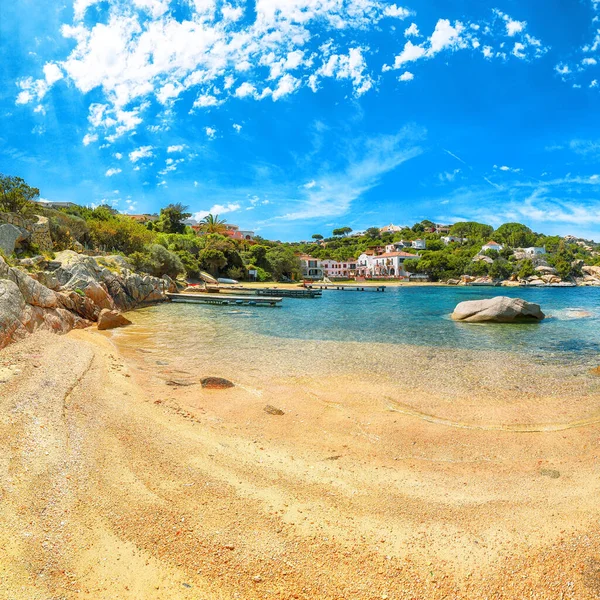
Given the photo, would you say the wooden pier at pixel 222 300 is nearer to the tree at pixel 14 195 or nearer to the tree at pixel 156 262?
the tree at pixel 156 262

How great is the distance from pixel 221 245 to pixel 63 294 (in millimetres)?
59144

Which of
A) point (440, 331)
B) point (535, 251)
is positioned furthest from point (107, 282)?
point (535, 251)

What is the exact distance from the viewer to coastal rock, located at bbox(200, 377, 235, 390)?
36.1 ft

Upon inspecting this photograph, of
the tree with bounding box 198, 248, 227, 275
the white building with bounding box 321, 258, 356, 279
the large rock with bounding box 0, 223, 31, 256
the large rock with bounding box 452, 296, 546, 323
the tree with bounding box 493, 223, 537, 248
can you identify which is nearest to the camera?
the large rock with bounding box 0, 223, 31, 256

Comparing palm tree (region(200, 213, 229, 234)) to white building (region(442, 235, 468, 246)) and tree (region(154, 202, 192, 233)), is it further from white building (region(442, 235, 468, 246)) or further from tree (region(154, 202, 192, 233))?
white building (region(442, 235, 468, 246))

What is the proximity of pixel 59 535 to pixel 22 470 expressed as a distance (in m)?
1.62

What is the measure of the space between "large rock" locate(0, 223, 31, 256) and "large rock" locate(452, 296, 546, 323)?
106 feet

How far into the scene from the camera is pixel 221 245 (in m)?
78.4

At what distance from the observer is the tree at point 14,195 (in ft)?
111

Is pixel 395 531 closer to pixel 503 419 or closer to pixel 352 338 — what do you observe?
pixel 503 419

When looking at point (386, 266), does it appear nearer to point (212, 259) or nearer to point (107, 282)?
point (212, 259)

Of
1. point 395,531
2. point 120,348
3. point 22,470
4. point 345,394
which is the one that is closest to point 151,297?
point 120,348

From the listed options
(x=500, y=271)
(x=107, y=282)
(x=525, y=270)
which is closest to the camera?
(x=107, y=282)

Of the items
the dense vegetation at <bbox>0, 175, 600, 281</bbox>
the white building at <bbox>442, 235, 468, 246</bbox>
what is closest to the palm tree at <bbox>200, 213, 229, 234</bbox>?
the dense vegetation at <bbox>0, 175, 600, 281</bbox>
